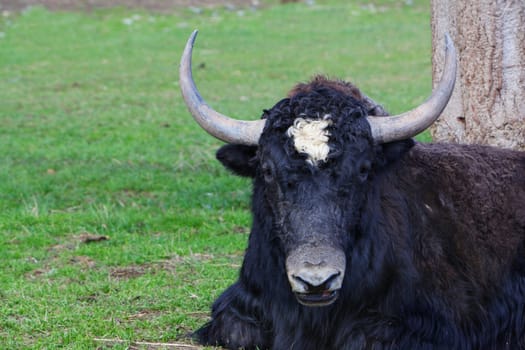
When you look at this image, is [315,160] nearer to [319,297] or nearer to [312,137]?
[312,137]

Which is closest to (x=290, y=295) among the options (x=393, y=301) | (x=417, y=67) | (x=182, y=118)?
(x=393, y=301)

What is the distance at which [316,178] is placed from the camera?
14.9ft

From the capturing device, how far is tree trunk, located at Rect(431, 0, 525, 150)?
702 centimetres

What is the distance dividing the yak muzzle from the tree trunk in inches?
129

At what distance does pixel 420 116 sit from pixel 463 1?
2.74 m

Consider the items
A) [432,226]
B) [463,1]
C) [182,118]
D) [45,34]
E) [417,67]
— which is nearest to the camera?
[432,226]

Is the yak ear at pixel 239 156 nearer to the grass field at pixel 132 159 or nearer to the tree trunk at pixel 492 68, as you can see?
the grass field at pixel 132 159

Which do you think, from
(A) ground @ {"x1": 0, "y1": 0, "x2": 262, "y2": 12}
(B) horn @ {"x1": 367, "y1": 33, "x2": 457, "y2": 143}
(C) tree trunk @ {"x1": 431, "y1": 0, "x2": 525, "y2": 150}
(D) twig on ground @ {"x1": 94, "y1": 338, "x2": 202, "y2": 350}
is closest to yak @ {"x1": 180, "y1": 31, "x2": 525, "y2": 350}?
(B) horn @ {"x1": 367, "y1": 33, "x2": 457, "y2": 143}

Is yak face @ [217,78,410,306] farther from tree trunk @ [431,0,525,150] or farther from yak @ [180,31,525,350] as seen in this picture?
tree trunk @ [431,0,525,150]

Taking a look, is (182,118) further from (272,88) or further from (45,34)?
(45,34)

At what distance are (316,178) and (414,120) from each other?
0.68 metres

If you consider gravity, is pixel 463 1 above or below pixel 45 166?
above

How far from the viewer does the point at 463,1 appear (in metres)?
7.22

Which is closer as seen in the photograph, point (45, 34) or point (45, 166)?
point (45, 166)
